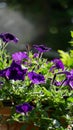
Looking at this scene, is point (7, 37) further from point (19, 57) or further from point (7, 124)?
point (7, 124)

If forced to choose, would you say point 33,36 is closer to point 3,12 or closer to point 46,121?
point 3,12

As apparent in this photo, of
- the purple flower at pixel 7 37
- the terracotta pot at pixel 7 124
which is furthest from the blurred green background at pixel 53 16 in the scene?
the terracotta pot at pixel 7 124

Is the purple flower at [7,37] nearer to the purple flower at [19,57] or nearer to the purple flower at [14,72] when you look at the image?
the purple flower at [19,57]

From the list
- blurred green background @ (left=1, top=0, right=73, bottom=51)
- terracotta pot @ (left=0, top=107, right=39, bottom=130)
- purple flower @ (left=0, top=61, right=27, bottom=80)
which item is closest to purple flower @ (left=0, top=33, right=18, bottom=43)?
purple flower @ (left=0, top=61, right=27, bottom=80)

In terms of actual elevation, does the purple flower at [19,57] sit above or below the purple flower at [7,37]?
below

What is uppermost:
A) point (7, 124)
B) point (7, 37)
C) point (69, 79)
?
point (7, 37)

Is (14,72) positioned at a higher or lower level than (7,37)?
lower

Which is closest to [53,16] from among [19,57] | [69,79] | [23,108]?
[19,57]
